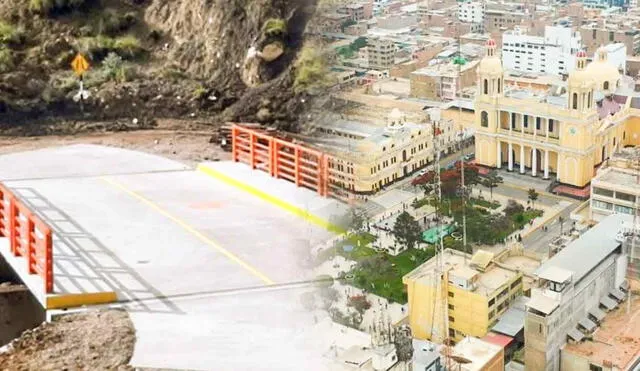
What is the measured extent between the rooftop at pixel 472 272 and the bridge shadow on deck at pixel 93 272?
2.79 m

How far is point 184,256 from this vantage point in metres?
3.47

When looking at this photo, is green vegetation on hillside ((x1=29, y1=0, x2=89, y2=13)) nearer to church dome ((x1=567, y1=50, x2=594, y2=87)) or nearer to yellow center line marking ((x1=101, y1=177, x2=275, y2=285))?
yellow center line marking ((x1=101, y1=177, x2=275, y2=285))

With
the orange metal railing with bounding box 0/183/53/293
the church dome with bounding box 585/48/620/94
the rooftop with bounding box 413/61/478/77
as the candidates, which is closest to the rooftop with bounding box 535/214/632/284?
the orange metal railing with bounding box 0/183/53/293

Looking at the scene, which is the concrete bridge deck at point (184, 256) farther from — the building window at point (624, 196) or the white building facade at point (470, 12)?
the white building facade at point (470, 12)

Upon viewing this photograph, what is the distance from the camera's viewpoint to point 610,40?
15922 millimetres

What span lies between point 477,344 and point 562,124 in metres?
5.43

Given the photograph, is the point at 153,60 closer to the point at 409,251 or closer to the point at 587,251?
the point at 409,251

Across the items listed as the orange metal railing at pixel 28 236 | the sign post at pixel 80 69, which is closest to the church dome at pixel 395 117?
the sign post at pixel 80 69

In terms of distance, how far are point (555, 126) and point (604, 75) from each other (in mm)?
1459

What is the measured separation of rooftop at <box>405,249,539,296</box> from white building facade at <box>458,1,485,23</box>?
11.5 metres

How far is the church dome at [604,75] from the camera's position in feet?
36.7

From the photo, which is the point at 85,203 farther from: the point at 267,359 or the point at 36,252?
the point at 267,359

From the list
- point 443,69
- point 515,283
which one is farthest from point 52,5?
point 443,69

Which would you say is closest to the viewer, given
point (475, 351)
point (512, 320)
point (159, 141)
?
point (475, 351)
